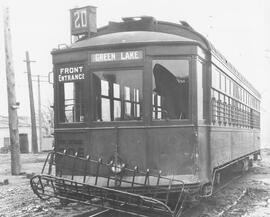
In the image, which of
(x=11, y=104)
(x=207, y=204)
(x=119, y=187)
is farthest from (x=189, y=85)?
(x=11, y=104)

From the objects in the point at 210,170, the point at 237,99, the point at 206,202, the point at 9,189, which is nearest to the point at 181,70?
the point at 210,170

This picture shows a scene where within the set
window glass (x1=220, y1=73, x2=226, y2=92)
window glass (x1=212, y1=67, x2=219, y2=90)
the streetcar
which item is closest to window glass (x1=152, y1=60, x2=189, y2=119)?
the streetcar

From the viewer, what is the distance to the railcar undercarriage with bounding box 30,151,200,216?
6566mm

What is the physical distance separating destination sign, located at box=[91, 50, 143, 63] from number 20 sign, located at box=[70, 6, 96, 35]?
2.56ft

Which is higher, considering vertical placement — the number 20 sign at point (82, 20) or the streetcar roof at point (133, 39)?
the number 20 sign at point (82, 20)

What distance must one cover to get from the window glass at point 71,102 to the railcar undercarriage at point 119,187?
726 millimetres

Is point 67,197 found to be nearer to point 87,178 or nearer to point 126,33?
point 87,178

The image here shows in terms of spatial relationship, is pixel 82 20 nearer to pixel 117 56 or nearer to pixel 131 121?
pixel 117 56

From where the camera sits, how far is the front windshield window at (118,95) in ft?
23.7

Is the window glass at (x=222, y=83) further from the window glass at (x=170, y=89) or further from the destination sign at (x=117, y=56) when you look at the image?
the destination sign at (x=117, y=56)

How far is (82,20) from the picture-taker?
784 cm

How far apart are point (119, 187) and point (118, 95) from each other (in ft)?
4.66

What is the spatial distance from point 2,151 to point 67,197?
104 feet

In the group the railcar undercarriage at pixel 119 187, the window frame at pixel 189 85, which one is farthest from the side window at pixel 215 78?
the railcar undercarriage at pixel 119 187
